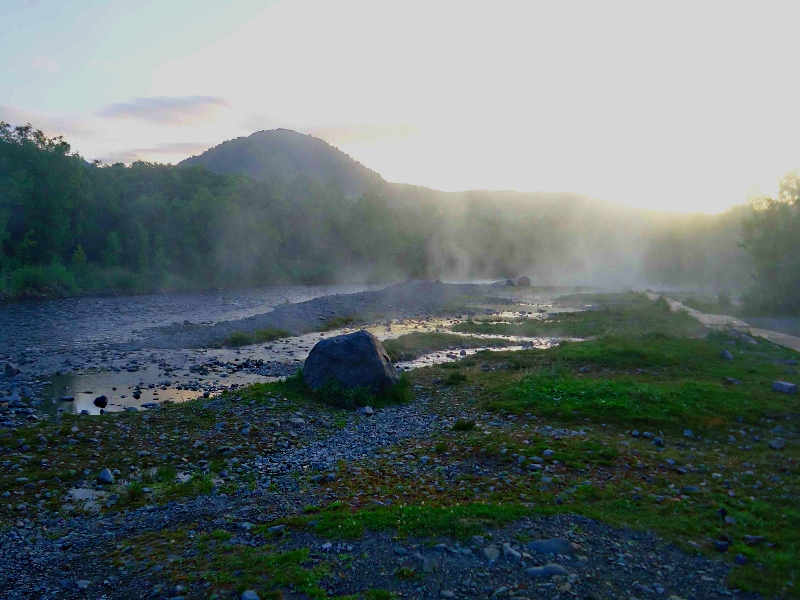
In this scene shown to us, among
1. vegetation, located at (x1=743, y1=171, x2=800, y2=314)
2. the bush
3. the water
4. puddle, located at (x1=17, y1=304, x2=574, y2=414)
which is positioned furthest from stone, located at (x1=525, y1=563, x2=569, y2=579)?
the bush

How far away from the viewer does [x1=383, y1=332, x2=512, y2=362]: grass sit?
90.2ft

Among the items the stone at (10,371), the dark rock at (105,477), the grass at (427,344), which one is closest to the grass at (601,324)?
the grass at (427,344)

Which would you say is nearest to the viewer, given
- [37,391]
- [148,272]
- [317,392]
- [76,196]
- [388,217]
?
[317,392]

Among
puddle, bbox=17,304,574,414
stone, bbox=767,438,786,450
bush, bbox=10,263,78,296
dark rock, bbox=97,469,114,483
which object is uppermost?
bush, bbox=10,263,78,296

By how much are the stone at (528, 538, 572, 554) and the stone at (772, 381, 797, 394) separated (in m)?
12.5

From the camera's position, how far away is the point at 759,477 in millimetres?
10500

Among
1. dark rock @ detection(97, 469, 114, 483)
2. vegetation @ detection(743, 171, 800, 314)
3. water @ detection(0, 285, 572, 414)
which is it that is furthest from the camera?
vegetation @ detection(743, 171, 800, 314)

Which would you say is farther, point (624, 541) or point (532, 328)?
point (532, 328)

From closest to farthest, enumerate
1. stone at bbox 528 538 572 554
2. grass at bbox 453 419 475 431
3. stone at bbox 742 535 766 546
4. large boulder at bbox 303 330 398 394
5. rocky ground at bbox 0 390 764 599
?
rocky ground at bbox 0 390 764 599, stone at bbox 528 538 572 554, stone at bbox 742 535 766 546, grass at bbox 453 419 475 431, large boulder at bbox 303 330 398 394

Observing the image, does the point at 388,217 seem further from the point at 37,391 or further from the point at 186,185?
the point at 37,391

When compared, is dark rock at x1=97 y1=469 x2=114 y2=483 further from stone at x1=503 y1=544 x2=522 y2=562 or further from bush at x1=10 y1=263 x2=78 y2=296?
bush at x1=10 y1=263 x2=78 y2=296

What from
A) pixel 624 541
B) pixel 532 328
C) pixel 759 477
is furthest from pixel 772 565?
pixel 532 328

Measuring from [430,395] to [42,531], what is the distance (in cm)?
1198

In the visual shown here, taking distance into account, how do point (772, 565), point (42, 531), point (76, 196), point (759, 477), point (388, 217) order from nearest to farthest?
point (772, 565) < point (42, 531) < point (759, 477) < point (76, 196) < point (388, 217)
